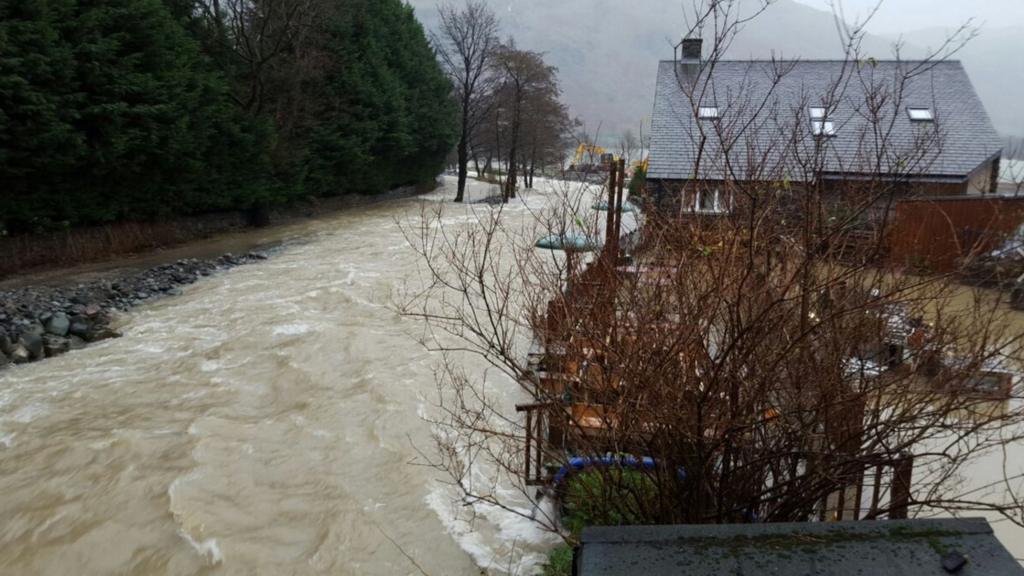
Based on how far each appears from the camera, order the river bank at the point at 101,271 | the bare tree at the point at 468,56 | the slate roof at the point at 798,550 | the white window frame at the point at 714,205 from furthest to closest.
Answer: the bare tree at the point at 468,56 < the river bank at the point at 101,271 < the white window frame at the point at 714,205 < the slate roof at the point at 798,550

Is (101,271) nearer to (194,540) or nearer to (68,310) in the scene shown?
(68,310)

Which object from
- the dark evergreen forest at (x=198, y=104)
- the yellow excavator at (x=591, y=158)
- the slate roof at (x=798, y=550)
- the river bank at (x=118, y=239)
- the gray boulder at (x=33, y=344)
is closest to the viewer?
the slate roof at (x=798, y=550)

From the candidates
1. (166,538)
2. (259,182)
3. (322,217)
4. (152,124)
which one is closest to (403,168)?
Result: (322,217)

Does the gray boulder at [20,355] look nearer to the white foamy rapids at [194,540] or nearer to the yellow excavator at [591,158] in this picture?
the white foamy rapids at [194,540]

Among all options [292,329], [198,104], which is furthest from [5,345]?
[198,104]

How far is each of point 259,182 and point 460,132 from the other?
1773cm

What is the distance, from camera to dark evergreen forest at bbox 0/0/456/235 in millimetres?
12773

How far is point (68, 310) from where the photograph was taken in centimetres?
1048

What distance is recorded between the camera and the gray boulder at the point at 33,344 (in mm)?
9023

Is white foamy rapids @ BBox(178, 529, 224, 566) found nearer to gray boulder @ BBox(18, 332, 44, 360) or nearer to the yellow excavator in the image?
the yellow excavator

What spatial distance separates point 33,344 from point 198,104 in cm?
1009

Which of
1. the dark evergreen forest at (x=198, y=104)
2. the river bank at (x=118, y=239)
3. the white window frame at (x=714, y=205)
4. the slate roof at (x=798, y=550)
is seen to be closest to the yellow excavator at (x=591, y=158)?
the white window frame at (x=714, y=205)

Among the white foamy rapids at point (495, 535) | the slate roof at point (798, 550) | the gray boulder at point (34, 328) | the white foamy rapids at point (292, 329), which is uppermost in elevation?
the slate roof at point (798, 550)

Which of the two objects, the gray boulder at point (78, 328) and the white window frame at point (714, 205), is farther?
the gray boulder at point (78, 328)
